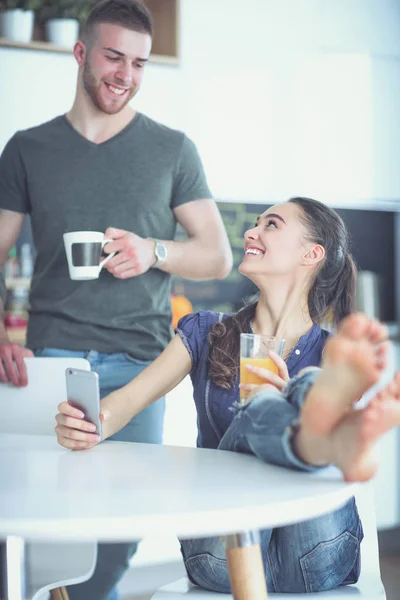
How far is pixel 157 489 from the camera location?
1099 millimetres

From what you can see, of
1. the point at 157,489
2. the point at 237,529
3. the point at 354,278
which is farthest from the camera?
the point at 354,278

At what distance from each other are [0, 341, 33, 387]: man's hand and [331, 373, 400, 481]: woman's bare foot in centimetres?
97

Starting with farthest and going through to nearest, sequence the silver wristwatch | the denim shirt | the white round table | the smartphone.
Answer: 1. the silver wristwatch
2. the denim shirt
3. the smartphone
4. the white round table

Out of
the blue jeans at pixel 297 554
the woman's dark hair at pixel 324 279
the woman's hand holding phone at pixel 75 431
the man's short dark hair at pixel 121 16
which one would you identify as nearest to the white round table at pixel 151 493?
the woman's hand holding phone at pixel 75 431

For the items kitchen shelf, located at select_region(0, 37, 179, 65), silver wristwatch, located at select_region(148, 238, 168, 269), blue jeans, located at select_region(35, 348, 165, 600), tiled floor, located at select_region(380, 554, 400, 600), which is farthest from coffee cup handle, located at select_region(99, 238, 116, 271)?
tiled floor, located at select_region(380, 554, 400, 600)

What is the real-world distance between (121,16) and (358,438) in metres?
1.54

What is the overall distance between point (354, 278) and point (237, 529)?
91 centimetres

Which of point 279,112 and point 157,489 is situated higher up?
point 279,112

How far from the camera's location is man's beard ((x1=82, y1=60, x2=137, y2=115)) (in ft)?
7.21

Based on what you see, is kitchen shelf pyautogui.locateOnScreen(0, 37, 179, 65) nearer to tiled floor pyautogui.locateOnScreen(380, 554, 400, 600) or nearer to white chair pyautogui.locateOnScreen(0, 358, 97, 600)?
white chair pyautogui.locateOnScreen(0, 358, 97, 600)


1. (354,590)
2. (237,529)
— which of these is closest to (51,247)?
(354,590)

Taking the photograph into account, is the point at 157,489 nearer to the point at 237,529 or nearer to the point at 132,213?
the point at 237,529

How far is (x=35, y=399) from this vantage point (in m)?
1.89

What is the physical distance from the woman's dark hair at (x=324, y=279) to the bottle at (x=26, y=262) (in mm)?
1781
